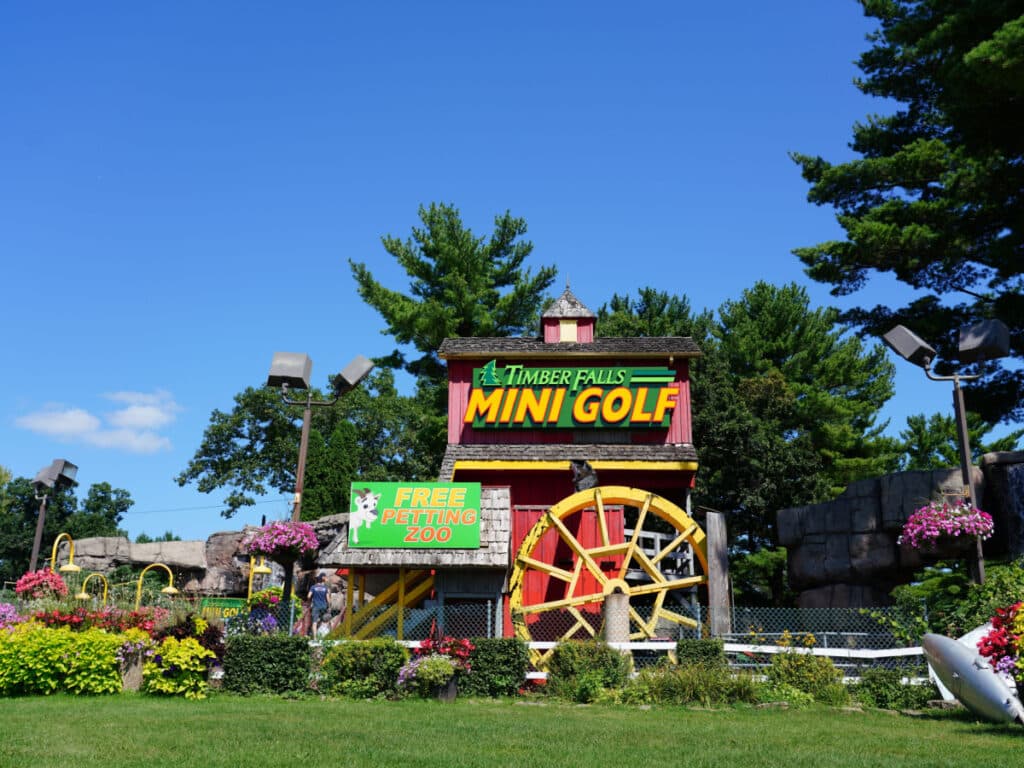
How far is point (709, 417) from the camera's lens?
94.6 ft

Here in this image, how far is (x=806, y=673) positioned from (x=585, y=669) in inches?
120

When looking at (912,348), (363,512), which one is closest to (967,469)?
(912,348)

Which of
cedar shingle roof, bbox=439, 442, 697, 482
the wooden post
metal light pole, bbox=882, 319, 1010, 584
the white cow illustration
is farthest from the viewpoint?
cedar shingle roof, bbox=439, 442, 697, 482

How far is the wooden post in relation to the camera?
15844 mm

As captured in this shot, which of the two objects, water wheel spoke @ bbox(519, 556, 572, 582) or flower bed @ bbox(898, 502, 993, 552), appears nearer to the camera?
flower bed @ bbox(898, 502, 993, 552)

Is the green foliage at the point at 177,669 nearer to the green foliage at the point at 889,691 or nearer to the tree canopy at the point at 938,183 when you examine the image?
the green foliage at the point at 889,691

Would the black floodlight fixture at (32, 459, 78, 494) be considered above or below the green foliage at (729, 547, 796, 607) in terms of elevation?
above

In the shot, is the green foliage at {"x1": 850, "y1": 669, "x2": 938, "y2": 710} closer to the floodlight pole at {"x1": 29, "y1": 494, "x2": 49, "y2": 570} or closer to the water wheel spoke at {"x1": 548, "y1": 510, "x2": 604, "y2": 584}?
the water wheel spoke at {"x1": 548, "y1": 510, "x2": 604, "y2": 584}

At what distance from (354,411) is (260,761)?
3621 cm

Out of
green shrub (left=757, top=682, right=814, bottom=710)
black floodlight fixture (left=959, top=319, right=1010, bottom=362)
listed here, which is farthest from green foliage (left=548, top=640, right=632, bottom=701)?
black floodlight fixture (left=959, top=319, right=1010, bottom=362)

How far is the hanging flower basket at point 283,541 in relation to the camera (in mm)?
13086

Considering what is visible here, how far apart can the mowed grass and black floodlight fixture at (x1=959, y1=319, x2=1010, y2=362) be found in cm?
636

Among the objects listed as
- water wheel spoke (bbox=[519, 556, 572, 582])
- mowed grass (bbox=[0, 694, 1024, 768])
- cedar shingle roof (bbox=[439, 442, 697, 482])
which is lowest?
mowed grass (bbox=[0, 694, 1024, 768])

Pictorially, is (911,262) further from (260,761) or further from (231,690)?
(260,761)
